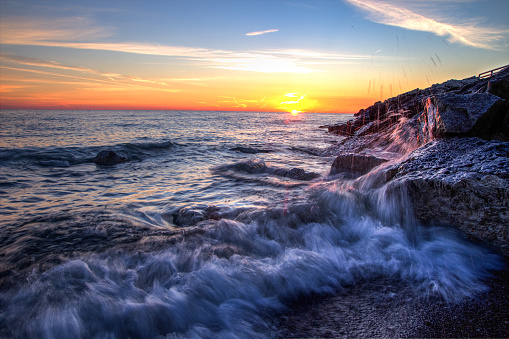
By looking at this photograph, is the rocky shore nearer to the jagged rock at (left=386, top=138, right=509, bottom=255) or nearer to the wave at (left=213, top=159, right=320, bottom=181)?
the jagged rock at (left=386, top=138, right=509, bottom=255)

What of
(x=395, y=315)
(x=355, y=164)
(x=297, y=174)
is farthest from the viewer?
(x=297, y=174)

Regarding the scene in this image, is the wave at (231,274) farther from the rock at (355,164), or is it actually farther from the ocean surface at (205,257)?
the rock at (355,164)

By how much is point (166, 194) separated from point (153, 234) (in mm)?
2714

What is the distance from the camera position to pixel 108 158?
11664mm

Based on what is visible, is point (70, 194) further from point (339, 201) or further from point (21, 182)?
point (339, 201)

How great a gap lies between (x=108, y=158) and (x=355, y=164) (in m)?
10.4

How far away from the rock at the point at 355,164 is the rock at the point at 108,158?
9448 millimetres

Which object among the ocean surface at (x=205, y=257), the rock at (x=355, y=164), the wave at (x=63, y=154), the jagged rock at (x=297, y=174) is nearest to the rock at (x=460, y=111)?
the ocean surface at (x=205, y=257)

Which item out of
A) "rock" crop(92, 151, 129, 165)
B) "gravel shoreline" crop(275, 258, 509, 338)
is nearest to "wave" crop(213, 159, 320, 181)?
"rock" crop(92, 151, 129, 165)

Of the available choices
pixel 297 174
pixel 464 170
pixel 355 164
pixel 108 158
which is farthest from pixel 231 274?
pixel 108 158

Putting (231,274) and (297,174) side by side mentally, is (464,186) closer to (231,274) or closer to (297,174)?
(231,274)

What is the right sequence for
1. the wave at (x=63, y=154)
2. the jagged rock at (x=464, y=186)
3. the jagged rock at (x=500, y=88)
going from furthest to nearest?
the wave at (x=63, y=154) → the jagged rock at (x=500, y=88) → the jagged rock at (x=464, y=186)

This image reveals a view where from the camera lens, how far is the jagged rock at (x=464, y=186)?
3334mm

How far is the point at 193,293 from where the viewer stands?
295 centimetres
